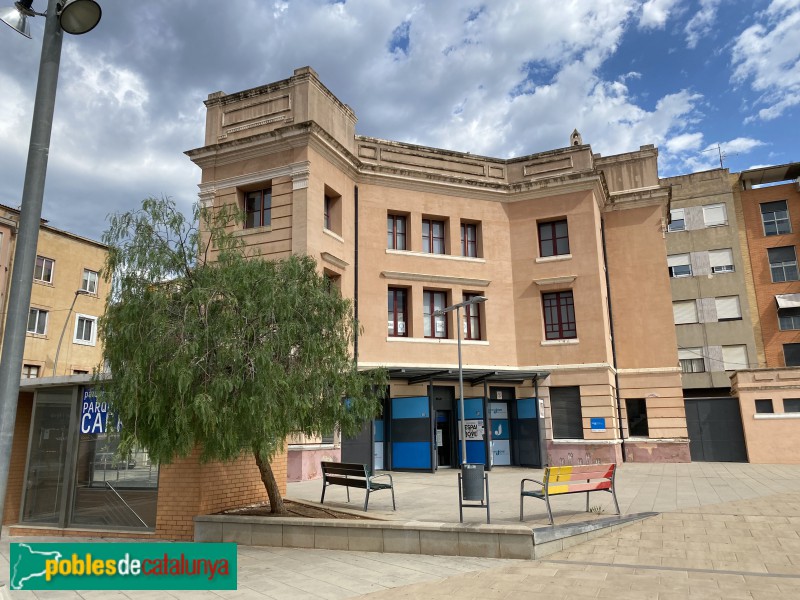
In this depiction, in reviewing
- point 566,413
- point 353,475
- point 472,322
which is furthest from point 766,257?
point 353,475

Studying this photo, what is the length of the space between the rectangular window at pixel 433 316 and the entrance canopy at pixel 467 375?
208 centimetres

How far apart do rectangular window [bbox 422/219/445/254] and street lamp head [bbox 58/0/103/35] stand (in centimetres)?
1924

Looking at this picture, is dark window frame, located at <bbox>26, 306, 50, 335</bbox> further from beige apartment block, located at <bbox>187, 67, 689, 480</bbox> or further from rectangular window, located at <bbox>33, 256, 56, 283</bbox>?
beige apartment block, located at <bbox>187, 67, 689, 480</bbox>

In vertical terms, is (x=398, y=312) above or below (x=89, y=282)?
below

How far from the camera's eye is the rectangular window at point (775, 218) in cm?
4041

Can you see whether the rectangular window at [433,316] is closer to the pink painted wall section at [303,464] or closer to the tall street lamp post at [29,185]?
the pink painted wall section at [303,464]

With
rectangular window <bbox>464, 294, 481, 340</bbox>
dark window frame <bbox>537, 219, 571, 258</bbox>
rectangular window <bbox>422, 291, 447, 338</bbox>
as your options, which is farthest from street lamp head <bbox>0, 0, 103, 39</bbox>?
dark window frame <bbox>537, 219, 571, 258</bbox>

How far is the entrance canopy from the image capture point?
2106 centimetres

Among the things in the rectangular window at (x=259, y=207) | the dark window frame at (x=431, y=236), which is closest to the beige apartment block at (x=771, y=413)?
the dark window frame at (x=431, y=236)

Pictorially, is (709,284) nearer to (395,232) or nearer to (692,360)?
(692,360)

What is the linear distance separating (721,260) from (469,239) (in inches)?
958

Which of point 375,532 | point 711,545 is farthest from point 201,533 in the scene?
point 711,545

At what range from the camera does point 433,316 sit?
23.8 metres

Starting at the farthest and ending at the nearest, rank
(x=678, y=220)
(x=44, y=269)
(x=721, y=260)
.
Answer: (x=678, y=220)
(x=721, y=260)
(x=44, y=269)
